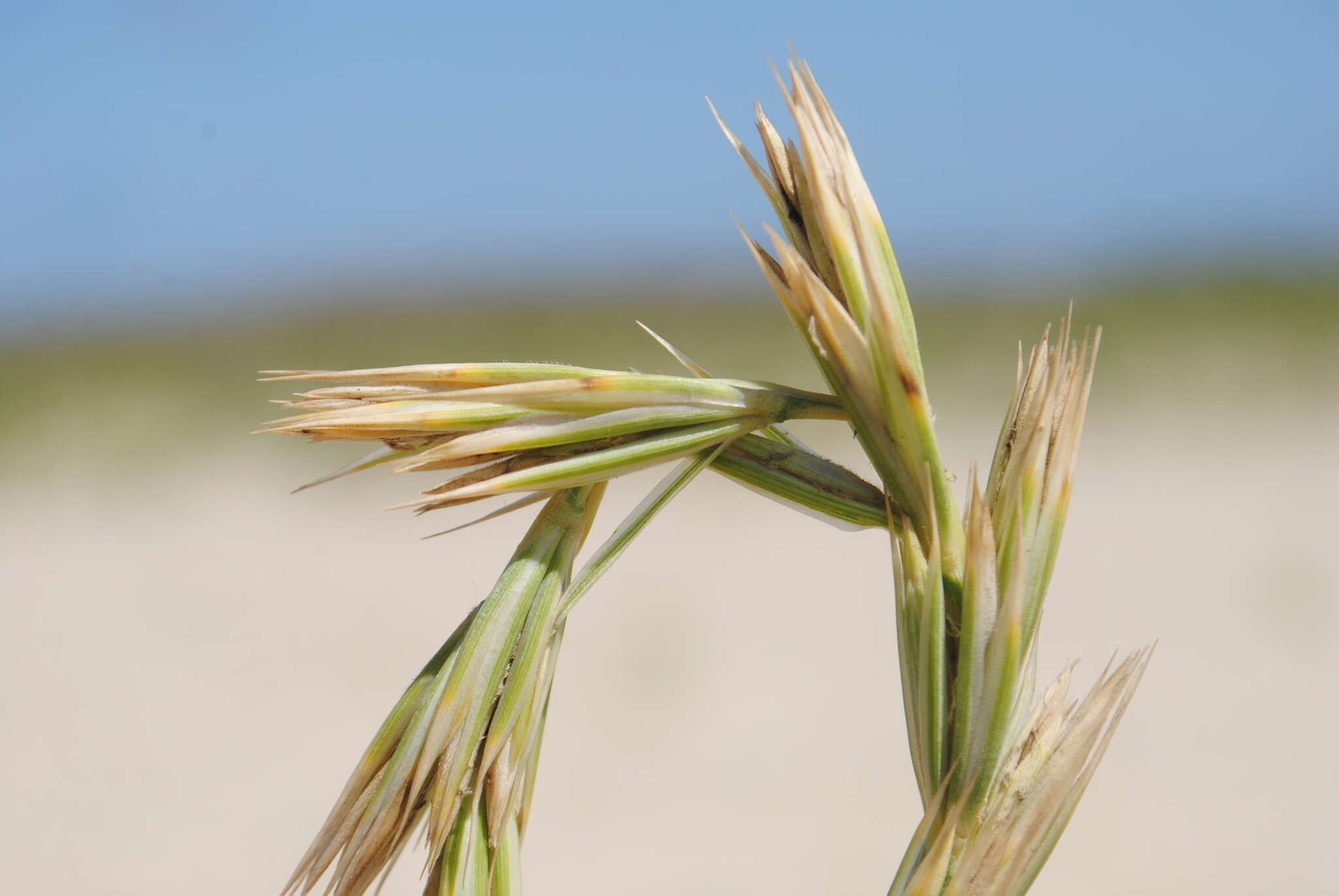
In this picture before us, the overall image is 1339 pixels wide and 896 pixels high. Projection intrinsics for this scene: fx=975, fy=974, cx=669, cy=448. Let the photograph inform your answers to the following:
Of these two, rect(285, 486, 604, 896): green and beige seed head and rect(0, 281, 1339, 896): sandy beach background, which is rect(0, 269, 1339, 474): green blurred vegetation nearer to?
rect(0, 281, 1339, 896): sandy beach background

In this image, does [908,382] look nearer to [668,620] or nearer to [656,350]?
[668,620]

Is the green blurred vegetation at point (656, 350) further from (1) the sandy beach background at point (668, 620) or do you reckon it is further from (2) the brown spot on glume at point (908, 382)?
(2) the brown spot on glume at point (908, 382)

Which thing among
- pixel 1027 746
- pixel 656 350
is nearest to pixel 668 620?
pixel 656 350

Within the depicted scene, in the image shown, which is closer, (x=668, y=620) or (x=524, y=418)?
(x=524, y=418)

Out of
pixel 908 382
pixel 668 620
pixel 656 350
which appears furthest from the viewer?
pixel 656 350

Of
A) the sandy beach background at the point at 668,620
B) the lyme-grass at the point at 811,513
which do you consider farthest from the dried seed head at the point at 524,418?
the sandy beach background at the point at 668,620

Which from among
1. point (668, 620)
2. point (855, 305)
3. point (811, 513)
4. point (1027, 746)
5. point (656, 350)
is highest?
point (656, 350)

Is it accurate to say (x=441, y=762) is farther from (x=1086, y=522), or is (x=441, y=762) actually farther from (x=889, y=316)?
(x=1086, y=522)

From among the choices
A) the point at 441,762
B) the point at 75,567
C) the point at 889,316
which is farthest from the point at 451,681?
the point at 75,567
